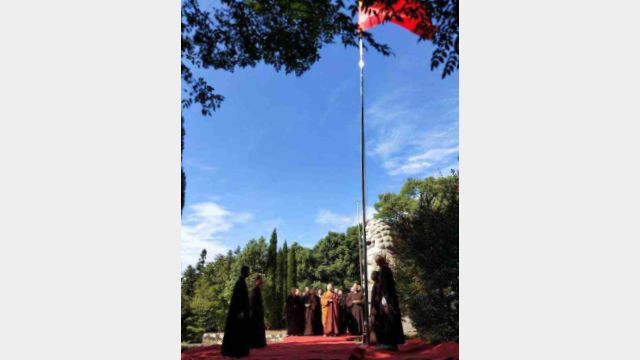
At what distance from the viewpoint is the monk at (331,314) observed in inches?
317

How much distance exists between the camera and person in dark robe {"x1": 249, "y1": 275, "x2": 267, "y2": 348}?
582cm

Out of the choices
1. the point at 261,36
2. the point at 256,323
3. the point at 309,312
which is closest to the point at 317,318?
the point at 309,312

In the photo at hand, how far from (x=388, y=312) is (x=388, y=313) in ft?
0.05

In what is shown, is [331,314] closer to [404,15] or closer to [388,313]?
[388,313]

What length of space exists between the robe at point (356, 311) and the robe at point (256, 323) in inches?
72.7

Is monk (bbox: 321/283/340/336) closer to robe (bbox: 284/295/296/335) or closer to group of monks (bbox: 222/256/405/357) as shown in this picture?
group of monks (bbox: 222/256/405/357)

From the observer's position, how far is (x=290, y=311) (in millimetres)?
8695

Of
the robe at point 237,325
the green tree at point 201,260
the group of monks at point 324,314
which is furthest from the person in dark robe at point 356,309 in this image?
the green tree at point 201,260

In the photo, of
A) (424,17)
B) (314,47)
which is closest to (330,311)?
(314,47)

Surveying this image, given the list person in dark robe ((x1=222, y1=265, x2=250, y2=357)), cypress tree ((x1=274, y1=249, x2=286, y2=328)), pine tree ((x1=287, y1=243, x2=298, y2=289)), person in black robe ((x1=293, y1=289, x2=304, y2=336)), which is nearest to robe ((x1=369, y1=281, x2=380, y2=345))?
person in dark robe ((x1=222, y1=265, x2=250, y2=357))

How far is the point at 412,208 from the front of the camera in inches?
257

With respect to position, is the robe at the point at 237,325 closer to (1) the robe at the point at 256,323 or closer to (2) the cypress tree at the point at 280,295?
(1) the robe at the point at 256,323

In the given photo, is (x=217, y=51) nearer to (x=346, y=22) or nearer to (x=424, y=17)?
(x=346, y=22)

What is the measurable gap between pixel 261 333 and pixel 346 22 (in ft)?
15.4
